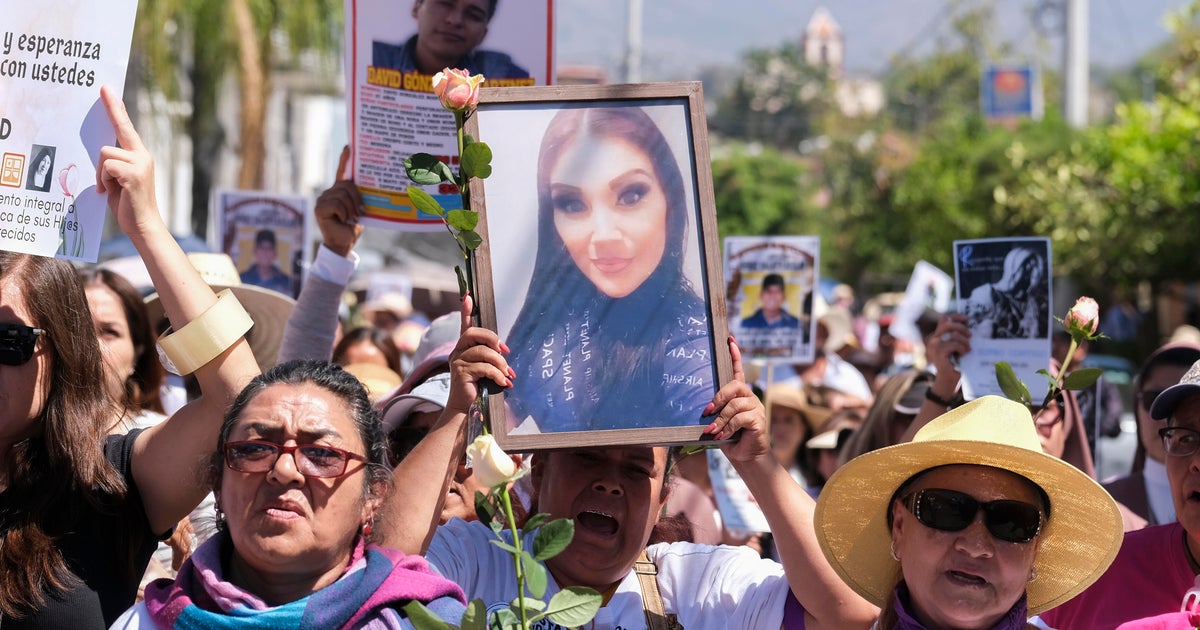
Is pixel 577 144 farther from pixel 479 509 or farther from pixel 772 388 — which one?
pixel 772 388

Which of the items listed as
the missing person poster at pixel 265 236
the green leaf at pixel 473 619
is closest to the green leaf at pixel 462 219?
the green leaf at pixel 473 619

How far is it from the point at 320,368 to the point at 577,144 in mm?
690

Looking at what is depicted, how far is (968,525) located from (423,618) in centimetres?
109

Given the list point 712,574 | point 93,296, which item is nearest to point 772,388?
point 93,296

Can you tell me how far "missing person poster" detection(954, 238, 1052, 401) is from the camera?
475cm

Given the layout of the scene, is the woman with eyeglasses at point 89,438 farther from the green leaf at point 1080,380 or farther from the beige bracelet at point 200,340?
the green leaf at point 1080,380

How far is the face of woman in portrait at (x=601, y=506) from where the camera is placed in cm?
311

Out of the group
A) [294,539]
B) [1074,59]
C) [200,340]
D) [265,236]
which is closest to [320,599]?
[294,539]

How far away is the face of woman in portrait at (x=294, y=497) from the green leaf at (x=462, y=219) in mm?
407

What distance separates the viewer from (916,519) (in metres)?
2.90

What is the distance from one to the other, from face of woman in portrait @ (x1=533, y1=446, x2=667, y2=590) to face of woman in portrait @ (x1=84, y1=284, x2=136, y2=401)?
1714 mm

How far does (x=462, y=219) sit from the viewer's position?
9.12 feet

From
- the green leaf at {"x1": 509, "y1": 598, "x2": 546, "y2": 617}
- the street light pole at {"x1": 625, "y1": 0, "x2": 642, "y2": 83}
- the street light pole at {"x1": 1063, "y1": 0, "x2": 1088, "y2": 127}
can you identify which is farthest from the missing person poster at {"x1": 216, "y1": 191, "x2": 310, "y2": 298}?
the street light pole at {"x1": 625, "y1": 0, "x2": 642, "y2": 83}

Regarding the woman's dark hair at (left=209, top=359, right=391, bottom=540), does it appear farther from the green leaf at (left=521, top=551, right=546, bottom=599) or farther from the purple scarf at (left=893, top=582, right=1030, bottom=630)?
the purple scarf at (left=893, top=582, right=1030, bottom=630)
